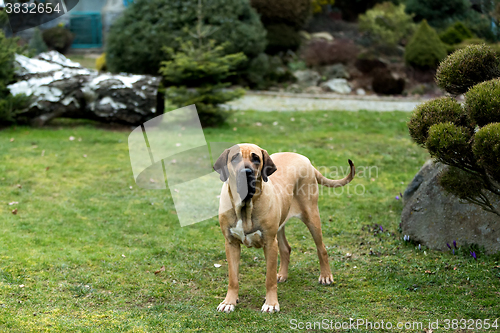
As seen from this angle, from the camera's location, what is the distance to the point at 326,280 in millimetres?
5441

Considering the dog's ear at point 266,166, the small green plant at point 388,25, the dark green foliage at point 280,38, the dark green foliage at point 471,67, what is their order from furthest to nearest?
the small green plant at point 388,25, the dark green foliage at point 280,38, the dark green foliage at point 471,67, the dog's ear at point 266,166

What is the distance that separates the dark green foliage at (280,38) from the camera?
18.8 meters

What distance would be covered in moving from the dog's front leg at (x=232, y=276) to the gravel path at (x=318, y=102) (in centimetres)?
979

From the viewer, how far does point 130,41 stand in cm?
1540

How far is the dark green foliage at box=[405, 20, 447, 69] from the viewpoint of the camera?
1720 cm

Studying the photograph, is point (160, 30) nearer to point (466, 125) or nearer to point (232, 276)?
point (232, 276)

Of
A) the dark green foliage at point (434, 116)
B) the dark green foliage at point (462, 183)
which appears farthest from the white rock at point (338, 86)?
the dark green foliage at point (434, 116)

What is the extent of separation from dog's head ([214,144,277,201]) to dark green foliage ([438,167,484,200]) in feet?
6.01

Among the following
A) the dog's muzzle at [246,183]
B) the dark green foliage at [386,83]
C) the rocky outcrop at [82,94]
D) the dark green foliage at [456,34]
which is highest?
the dog's muzzle at [246,183]

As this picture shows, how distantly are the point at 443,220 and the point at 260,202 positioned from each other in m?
2.79

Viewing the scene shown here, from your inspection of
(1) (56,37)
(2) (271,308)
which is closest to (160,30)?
(1) (56,37)

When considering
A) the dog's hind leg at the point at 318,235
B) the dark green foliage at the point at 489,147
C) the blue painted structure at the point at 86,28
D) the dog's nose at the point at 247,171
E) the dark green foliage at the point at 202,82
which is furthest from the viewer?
the blue painted structure at the point at 86,28

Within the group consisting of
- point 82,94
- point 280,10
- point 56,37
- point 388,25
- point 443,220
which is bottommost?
point 56,37

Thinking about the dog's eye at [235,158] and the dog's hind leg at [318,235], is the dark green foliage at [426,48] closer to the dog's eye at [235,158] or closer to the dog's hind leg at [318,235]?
the dog's hind leg at [318,235]
